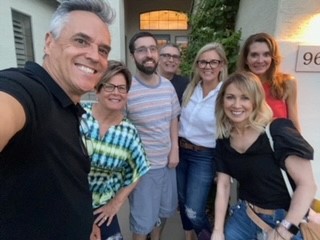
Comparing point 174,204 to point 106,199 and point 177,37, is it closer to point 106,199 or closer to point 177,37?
point 106,199

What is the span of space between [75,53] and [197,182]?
1.54m

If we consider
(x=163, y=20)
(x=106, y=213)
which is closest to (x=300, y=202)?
(x=106, y=213)

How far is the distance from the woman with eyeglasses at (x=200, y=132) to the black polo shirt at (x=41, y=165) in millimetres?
1237

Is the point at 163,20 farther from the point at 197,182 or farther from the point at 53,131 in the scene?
the point at 53,131

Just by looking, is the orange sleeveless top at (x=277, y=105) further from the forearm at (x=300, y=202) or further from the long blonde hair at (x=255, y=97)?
the forearm at (x=300, y=202)

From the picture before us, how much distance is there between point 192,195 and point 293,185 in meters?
0.93

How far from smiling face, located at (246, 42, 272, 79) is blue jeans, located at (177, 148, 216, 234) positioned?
73 centimetres

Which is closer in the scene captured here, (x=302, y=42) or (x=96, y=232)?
(x=96, y=232)

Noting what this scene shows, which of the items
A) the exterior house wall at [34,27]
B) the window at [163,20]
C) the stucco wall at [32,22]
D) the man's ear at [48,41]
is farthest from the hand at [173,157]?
the window at [163,20]

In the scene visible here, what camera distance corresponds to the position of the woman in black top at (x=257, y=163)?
4.31ft

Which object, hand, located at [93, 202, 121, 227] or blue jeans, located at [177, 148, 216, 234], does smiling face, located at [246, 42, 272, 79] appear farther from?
hand, located at [93, 202, 121, 227]

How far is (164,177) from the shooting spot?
6.83ft

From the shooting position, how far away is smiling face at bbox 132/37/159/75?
2.01 m

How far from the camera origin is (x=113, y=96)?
62.7 inches
